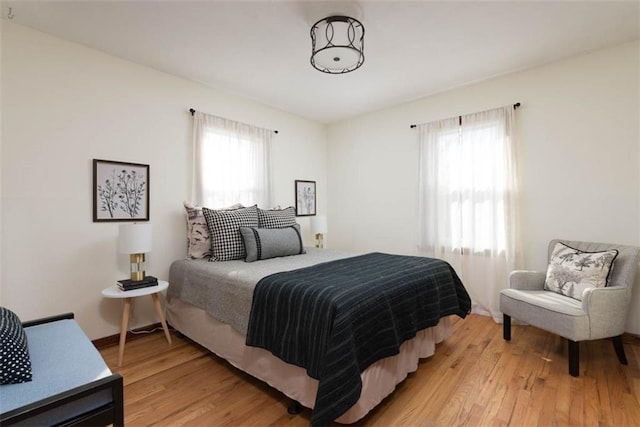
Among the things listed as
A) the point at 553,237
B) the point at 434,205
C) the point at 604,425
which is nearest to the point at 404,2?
the point at 434,205

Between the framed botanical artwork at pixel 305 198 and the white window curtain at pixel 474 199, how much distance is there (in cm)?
165

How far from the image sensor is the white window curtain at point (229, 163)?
3.22m

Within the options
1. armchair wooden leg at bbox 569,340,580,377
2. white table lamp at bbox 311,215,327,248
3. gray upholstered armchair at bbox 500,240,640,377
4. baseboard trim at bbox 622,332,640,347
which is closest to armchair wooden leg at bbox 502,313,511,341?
gray upholstered armchair at bbox 500,240,640,377

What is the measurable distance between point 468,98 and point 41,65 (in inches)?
159

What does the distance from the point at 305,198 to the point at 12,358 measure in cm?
357

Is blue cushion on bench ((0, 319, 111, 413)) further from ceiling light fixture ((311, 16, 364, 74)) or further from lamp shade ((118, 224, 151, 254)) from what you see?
ceiling light fixture ((311, 16, 364, 74))

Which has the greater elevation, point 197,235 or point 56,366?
point 197,235

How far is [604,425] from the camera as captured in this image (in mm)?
1598

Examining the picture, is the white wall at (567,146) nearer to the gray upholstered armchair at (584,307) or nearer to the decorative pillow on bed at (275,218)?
the gray upholstered armchair at (584,307)

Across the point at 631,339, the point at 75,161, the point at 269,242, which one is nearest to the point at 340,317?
the point at 269,242

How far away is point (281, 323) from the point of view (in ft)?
5.73

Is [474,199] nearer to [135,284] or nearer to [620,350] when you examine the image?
[620,350]

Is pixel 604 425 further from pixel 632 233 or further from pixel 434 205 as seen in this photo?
pixel 434 205

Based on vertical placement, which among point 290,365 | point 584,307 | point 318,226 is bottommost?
point 290,365
